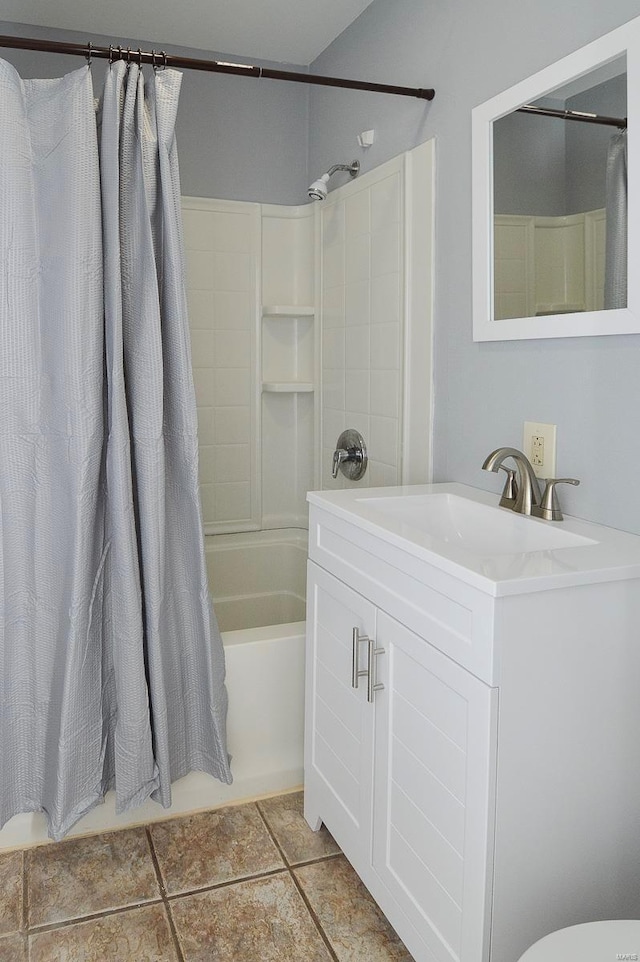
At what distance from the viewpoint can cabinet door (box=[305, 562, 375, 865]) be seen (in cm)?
172

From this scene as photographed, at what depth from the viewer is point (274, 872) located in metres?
1.93

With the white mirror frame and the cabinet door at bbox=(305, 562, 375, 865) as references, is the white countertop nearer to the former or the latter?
the cabinet door at bbox=(305, 562, 375, 865)

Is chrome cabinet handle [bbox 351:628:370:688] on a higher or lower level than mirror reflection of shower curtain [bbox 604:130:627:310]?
lower

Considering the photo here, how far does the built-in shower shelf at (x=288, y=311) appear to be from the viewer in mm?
3023

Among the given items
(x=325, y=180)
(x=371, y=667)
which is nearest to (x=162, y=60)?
(x=325, y=180)

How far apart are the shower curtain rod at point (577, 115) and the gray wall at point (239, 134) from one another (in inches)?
58.6

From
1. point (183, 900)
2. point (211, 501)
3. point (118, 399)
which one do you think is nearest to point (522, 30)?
point (118, 399)

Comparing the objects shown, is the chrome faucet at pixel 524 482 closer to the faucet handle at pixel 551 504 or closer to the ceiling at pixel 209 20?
the faucet handle at pixel 551 504

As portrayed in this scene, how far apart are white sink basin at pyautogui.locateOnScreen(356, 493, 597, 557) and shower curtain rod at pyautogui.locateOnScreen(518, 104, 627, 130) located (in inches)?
31.3

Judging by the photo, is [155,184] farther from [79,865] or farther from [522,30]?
[79,865]

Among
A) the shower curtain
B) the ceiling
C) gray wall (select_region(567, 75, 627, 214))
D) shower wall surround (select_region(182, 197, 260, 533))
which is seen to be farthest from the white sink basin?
the ceiling

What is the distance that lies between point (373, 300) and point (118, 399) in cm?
103

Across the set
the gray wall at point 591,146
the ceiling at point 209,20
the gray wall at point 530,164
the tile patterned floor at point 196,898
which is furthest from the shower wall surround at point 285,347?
the tile patterned floor at point 196,898

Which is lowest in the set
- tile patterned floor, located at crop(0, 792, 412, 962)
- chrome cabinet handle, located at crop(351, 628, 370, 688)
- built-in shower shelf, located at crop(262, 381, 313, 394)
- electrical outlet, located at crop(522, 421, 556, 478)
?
tile patterned floor, located at crop(0, 792, 412, 962)
